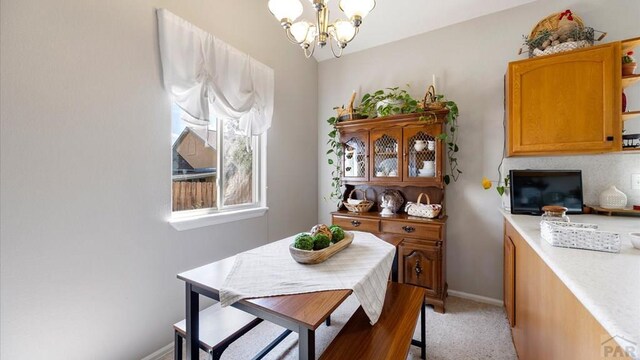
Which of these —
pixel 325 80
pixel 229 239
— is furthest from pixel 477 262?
pixel 325 80

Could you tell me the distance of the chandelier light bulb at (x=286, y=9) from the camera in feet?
4.21

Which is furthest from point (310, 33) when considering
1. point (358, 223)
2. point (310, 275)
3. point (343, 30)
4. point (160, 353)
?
point (160, 353)

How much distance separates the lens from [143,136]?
5.39ft

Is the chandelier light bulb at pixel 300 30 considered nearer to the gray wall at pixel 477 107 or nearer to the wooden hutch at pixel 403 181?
the wooden hutch at pixel 403 181

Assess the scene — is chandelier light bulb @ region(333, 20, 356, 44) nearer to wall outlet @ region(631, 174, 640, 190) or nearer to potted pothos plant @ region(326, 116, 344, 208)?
potted pothos plant @ region(326, 116, 344, 208)

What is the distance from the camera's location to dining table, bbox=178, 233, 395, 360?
0.86m

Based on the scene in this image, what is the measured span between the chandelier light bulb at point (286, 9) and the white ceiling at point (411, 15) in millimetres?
1572

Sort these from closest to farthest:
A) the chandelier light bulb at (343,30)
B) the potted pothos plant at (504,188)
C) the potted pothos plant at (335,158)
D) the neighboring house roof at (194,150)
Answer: the chandelier light bulb at (343,30)
the neighboring house roof at (194,150)
the potted pothos plant at (504,188)
the potted pothos plant at (335,158)

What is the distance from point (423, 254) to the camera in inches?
90.0

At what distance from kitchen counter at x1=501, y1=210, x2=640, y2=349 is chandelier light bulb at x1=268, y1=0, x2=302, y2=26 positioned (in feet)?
5.24

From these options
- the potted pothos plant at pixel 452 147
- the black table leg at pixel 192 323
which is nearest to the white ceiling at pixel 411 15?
the potted pothos plant at pixel 452 147

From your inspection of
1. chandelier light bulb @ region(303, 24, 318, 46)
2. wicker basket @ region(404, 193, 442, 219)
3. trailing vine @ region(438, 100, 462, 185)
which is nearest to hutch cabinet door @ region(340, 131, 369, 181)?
wicker basket @ region(404, 193, 442, 219)

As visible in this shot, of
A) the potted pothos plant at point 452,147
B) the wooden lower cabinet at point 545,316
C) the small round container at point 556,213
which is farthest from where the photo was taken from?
the potted pothos plant at point 452,147

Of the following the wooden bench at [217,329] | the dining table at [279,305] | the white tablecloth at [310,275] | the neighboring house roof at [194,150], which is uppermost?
the neighboring house roof at [194,150]
